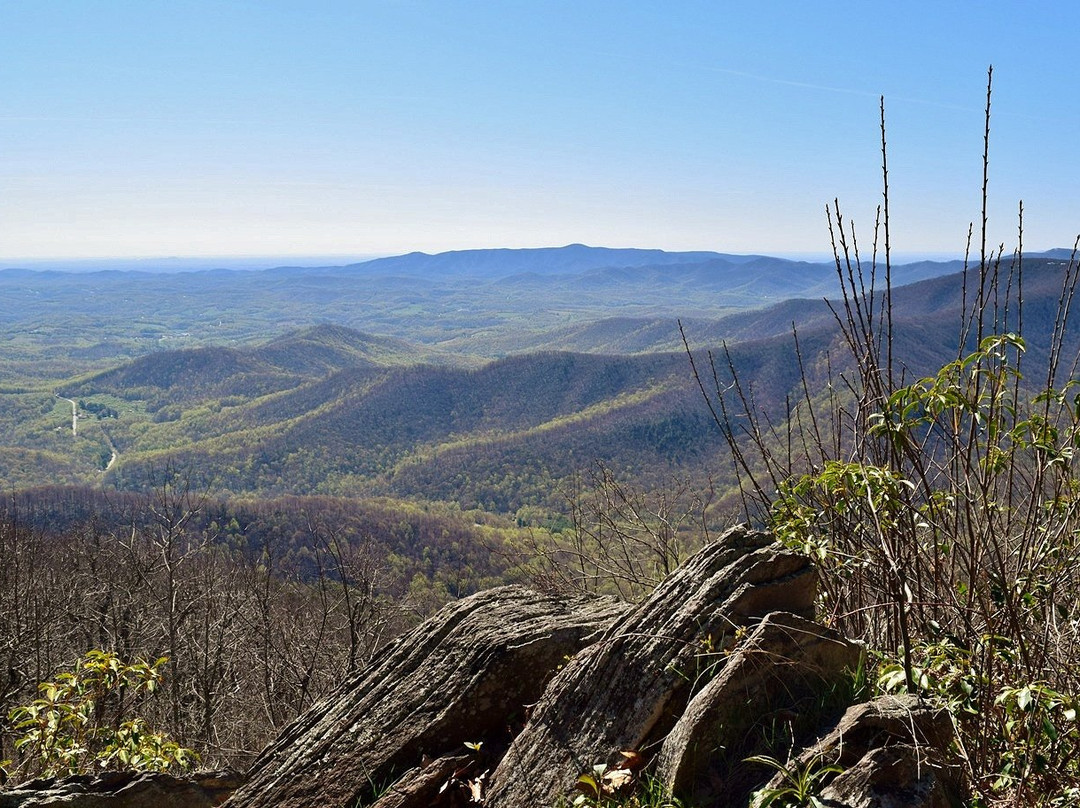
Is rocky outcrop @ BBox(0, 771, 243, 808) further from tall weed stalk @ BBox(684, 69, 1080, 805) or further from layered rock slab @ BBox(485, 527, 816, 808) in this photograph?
tall weed stalk @ BBox(684, 69, 1080, 805)

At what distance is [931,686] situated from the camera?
→ 10.5 ft

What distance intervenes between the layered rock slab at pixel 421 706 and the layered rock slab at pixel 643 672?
0.60 metres

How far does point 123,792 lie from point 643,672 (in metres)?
3.96

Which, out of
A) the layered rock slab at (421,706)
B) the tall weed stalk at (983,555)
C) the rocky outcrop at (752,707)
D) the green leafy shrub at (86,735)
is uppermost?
the tall weed stalk at (983,555)

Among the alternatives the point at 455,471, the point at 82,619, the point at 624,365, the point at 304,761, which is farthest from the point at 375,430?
the point at 304,761

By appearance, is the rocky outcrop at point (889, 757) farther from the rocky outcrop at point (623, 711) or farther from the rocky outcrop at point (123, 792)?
the rocky outcrop at point (123, 792)

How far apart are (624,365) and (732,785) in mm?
182476

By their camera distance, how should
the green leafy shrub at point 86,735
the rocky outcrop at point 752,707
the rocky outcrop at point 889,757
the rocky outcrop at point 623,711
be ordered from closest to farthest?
the rocky outcrop at point 889,757 → the rocky outcrop at point 623,711 → the rocky outcrop at point 752,707 → the green leafy shrub at point 86,735

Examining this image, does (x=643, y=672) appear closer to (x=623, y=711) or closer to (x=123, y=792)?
(x=623, y=711)

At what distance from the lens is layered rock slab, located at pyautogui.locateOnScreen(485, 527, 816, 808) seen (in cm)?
413

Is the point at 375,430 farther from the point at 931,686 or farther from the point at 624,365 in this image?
the point at 931,686

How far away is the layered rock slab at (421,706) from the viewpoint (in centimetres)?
484

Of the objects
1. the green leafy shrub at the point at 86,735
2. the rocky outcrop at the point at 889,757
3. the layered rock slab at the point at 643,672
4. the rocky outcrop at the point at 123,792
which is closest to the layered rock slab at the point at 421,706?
the rocky outcrop at the point at 123,792

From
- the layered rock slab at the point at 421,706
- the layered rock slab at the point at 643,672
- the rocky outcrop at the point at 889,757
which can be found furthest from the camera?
the layered rock slab at the point at 421,706
